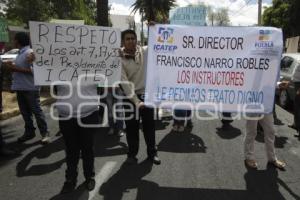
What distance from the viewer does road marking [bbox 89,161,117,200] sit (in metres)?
4.91

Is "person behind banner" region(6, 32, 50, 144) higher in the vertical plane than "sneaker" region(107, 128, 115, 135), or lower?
higher

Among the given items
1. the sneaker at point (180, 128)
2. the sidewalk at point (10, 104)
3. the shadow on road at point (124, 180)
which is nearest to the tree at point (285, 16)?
the sidewalk at point (10, 104)

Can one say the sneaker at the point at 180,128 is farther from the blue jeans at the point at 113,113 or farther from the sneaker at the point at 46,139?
the sneaker at the point at 46,139

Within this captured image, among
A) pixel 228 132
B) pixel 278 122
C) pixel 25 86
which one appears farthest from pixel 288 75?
pixel 25 86

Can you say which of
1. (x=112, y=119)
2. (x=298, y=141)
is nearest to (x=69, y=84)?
(x=112, y=119)

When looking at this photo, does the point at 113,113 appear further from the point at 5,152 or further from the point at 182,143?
the point at 5,152

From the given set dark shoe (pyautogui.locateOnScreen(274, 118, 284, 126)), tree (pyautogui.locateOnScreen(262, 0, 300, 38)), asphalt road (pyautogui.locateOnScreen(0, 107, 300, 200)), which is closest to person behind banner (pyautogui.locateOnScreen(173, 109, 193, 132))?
asphalt road (pyautogui.locateOnScreen(0, 107, 300, 200))

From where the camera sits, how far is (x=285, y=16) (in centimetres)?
3666

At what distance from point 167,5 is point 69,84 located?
50.1m

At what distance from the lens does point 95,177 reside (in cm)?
547

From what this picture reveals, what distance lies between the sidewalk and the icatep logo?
17.2 ft

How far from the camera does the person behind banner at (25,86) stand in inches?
266

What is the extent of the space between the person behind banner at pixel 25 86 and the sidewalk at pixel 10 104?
7.37ft

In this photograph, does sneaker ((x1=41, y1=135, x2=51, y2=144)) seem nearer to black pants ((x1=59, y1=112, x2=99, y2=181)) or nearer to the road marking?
the road marking
